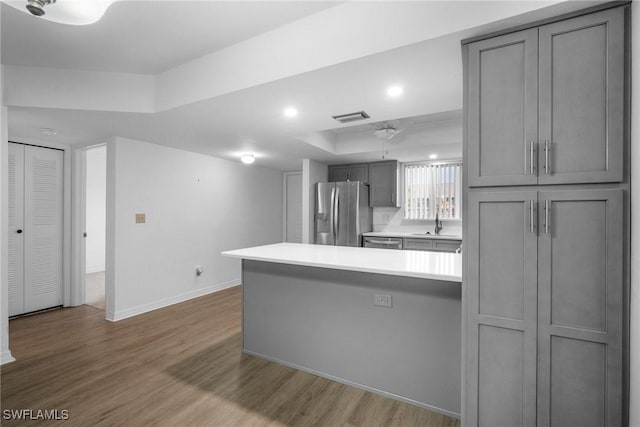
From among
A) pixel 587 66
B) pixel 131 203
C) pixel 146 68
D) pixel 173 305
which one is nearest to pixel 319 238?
pixel 173 305

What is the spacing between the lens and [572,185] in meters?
1.41

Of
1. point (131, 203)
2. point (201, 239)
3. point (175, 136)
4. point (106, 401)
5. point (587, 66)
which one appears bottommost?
point (106, 401)

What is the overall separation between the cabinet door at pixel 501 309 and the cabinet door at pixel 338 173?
3.97 m

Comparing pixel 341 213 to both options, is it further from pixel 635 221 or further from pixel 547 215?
pixel 635 221

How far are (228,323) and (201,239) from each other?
66.0 inches

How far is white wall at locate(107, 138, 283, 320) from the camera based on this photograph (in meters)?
3.70

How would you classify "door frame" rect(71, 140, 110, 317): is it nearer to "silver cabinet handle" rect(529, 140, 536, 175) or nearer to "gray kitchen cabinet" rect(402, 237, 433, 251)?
"gray kitchen cabinet" rect(402, 237, 433, 251)

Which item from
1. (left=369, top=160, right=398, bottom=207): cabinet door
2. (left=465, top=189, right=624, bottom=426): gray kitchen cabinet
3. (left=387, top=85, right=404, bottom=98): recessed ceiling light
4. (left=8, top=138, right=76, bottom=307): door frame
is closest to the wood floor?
(left=465, top=189, right=624, bottom=426): gray kitchen cabinet

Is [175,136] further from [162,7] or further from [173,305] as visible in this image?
[173,305]

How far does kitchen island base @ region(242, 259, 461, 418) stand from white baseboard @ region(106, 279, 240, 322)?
1840mm

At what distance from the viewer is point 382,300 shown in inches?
87.0

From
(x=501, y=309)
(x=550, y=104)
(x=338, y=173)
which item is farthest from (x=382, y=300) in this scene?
(x=338, y=173)

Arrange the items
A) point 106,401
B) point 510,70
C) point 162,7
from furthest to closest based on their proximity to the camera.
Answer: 1. point 106,401
2. point 162,7
3. point 510,70

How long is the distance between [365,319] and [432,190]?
344 cm
